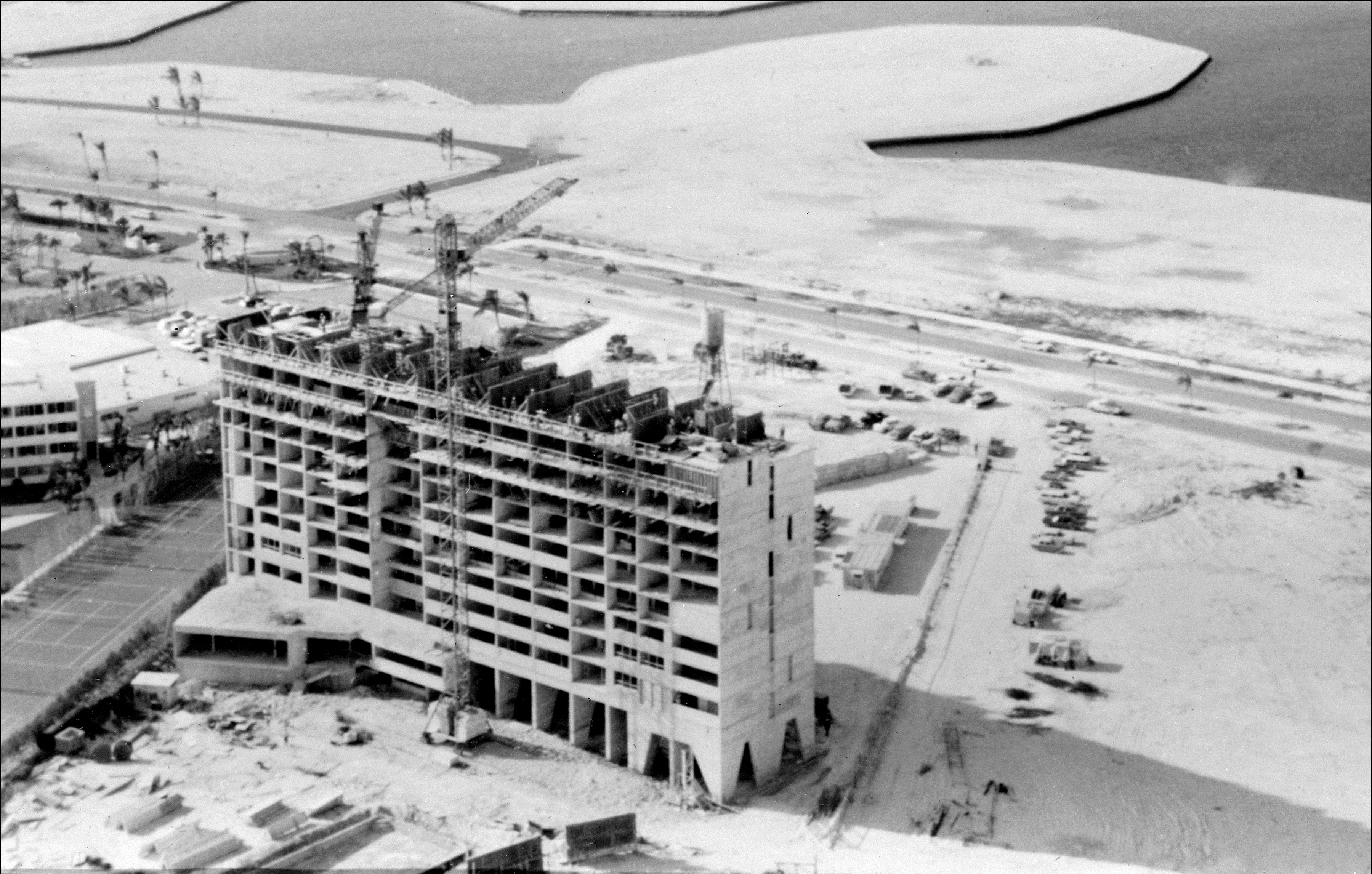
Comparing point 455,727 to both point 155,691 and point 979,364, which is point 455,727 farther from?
point 979,364

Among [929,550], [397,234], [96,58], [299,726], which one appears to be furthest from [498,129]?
[299,726]

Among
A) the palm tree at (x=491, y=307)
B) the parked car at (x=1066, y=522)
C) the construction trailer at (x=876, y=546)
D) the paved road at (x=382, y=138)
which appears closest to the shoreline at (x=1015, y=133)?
the paved road at (x=382, y=138)

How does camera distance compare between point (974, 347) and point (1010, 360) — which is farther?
point (974, 347)

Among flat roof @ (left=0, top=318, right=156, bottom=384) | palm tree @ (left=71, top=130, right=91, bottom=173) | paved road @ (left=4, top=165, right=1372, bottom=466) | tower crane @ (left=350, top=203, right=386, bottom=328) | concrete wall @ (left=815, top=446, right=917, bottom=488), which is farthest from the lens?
palm tree @ (left=71, top=130, right=91, bottom=173)

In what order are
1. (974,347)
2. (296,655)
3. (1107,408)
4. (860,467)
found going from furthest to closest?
1. (974,347)
2. (1107,408)
3. (860,467)
4. (296,655)

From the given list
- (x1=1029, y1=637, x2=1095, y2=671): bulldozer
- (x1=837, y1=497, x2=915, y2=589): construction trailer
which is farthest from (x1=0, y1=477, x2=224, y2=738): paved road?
(x1=1029, y1=637, x2=1095, y2=671): bulldozer

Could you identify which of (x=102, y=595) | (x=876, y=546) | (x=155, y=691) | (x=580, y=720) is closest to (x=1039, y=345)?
(x=876, y=546)

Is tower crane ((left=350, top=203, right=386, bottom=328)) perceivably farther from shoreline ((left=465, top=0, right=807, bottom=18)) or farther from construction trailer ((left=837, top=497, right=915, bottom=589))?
shoreline ((left=465, top=0, right=807, bottom=18))
